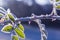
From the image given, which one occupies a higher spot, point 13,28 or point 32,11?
point 32,11

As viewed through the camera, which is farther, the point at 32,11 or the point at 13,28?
the point at 32,11

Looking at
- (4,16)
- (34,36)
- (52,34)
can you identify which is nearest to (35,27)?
(34,36)

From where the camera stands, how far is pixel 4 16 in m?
0.27

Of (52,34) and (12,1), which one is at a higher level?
(12,1)

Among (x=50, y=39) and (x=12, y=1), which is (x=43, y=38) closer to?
(x=12, y=1)

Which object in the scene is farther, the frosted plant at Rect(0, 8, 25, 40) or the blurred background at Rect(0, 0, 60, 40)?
the blurred background at Rect(0, 0, 60, 40)

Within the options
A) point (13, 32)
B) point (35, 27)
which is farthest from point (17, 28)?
point (35, 27)

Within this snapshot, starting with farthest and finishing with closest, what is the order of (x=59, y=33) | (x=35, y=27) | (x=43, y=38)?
(x=59, y=33) → (x=35, y=27) → (x=43, y=38)

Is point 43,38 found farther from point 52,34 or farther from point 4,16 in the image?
point 52,34

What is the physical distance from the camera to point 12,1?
75cm

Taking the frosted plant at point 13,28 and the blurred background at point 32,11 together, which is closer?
the frosted plant at point 13,28

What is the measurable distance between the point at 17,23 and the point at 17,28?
0.03ft

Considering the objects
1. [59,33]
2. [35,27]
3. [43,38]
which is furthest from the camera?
[59,33]

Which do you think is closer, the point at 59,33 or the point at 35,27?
the point at 35,27
